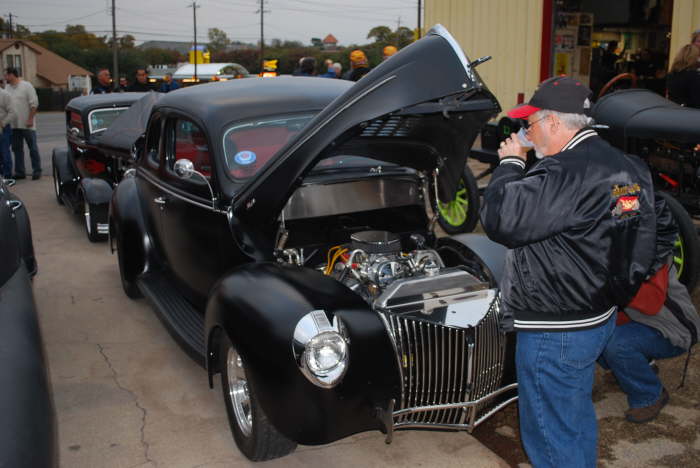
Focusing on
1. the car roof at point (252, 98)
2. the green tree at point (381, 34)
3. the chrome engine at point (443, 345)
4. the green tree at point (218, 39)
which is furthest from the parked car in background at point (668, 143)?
the green tree at point (218, 39)

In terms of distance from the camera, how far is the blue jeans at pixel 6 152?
12.1 metres

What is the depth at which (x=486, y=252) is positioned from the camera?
153 inches

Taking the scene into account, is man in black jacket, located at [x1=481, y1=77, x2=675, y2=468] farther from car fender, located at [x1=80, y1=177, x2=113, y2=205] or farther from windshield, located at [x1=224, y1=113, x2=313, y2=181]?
car fender, located at [x1=80, y1=177, x2=113, y2=205]

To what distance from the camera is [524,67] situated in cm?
1247

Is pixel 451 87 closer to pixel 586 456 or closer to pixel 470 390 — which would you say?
pixel 470 390

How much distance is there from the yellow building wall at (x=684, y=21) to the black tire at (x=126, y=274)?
25.2 feet

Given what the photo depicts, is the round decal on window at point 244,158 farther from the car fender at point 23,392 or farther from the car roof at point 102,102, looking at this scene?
the car roof at point 102,102

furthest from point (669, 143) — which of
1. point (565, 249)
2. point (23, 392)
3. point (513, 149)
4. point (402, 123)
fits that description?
point (23, 392)

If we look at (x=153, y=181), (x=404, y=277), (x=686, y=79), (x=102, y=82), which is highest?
(x=102, y=82)

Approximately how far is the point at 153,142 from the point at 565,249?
3732mm

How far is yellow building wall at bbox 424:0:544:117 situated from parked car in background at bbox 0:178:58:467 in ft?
34.1

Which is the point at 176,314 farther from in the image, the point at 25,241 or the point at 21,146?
the point at 21,146

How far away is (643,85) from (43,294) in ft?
35.9

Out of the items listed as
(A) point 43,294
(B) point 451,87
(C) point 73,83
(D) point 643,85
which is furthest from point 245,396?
(C) point 73,83
